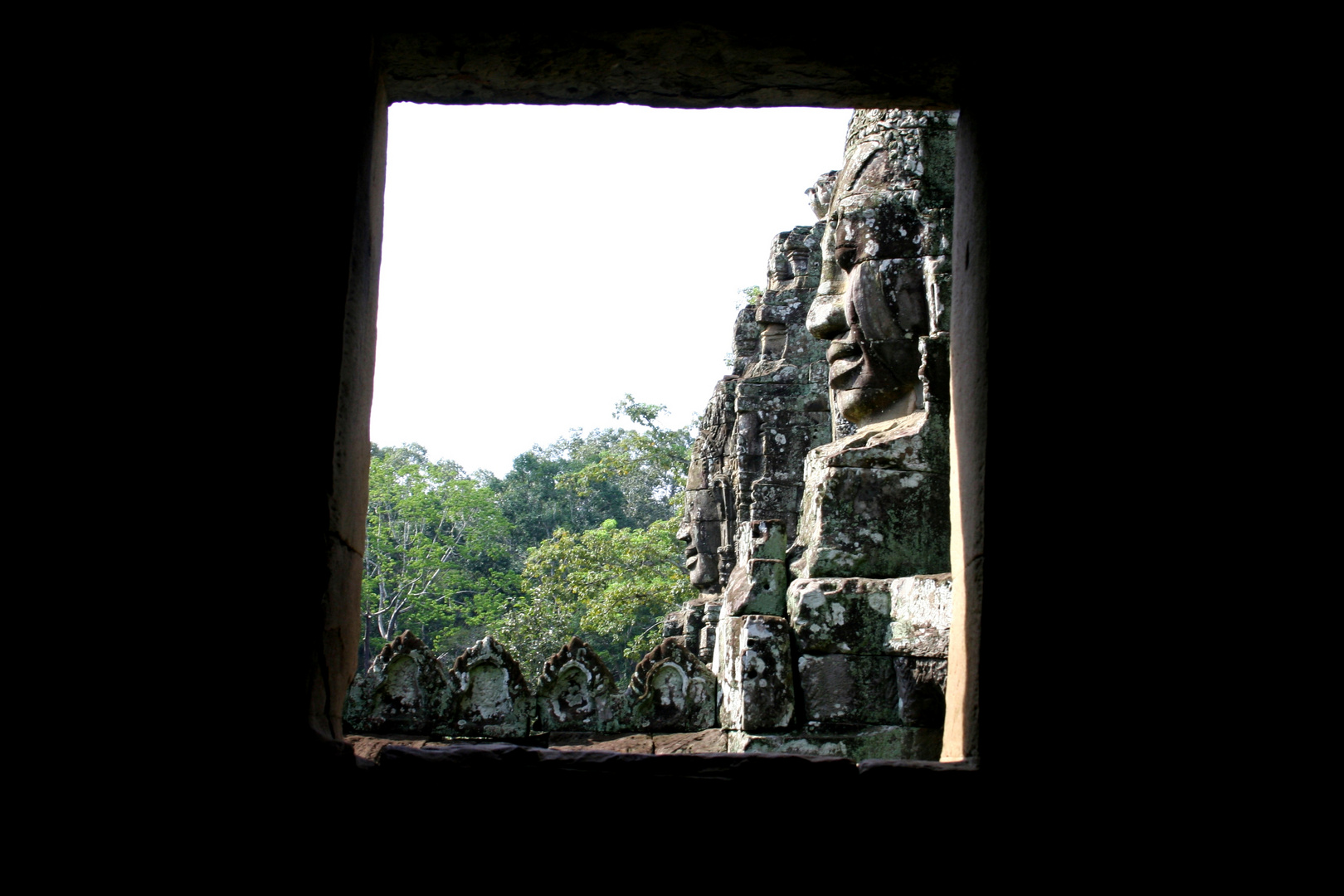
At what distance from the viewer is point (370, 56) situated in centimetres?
165

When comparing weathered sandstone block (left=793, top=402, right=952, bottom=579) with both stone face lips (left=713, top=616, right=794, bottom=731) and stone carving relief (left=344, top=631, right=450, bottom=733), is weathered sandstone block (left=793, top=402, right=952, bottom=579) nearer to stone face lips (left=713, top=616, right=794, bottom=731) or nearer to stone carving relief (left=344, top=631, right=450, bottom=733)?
stone face lips (left=713, top=616, right=794, bottom=731)

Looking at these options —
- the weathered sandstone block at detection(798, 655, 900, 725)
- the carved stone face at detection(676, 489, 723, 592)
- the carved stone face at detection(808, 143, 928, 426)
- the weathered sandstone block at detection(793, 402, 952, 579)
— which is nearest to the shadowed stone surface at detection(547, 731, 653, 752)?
the weathered sandstone block at detection(798, 655, 900, 725)

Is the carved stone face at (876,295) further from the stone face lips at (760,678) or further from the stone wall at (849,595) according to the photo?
the stone face lips at (760,678)

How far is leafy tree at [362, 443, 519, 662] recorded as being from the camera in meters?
21.3

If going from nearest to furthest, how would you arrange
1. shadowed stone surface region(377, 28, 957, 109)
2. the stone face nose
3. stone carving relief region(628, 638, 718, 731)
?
shadowed stone surface region(377, 28, 957, 109) → stone carving relief region(628, 638, 718, 731) → the stone face nose

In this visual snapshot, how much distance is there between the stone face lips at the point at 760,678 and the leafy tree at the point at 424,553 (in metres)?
17.3

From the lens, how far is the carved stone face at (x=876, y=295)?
166 inches

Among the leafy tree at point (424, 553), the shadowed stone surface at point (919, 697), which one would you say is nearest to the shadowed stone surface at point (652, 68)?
the shadowed stone surface at point (919, 697)

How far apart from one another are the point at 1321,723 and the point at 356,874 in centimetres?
151

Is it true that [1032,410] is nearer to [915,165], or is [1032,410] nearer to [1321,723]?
[1321,723]

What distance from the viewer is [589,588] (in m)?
18.8

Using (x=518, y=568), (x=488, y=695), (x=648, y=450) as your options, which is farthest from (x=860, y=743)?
(x=518, y=568)

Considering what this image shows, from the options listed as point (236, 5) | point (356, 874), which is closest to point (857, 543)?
point (356, 874)

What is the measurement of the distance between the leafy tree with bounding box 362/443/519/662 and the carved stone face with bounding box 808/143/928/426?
56.7 ft
